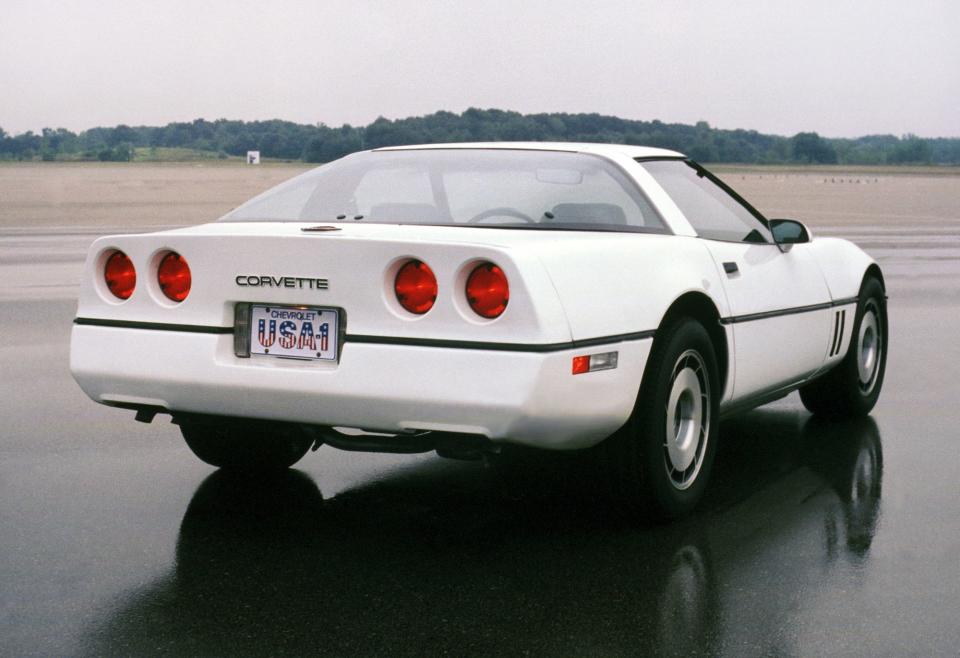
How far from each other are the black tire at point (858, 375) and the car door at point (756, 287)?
22.3 inches

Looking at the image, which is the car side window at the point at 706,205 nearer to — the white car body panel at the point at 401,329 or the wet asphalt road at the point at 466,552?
the white car body panel at the point at 401,329

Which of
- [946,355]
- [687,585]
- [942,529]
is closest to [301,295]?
[687,585]

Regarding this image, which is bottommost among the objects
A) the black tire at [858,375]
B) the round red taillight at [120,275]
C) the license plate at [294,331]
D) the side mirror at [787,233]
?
the black tire at [858,375]

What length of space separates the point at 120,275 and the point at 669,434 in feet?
6.86

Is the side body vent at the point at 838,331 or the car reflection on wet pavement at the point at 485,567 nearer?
the car reflection on wet pavement at the point at 485,567

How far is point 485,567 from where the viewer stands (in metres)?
4.38

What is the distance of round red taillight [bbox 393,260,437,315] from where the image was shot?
4312 millimetres

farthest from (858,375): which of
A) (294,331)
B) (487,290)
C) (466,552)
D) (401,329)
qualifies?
(294,331)

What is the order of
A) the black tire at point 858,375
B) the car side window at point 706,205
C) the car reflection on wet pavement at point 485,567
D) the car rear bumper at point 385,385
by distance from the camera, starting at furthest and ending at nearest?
the black tire at point 858,375 < the car side window at point 706,205 < the car rear bumper at point 385,385 < the car reflection on wet pavement at point 485,567

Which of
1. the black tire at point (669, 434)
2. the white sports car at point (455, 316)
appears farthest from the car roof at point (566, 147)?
the black tire at point (669, 434)

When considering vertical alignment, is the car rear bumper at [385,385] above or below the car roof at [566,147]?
below

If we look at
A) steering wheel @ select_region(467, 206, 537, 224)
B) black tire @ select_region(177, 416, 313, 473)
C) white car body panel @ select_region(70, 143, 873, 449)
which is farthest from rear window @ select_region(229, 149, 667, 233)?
black tire @ select_region(177, 416, 313, 473)

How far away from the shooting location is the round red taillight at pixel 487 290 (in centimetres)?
422

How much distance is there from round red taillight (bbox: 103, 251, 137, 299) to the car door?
7.03 feet
